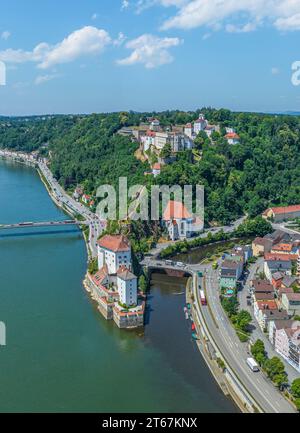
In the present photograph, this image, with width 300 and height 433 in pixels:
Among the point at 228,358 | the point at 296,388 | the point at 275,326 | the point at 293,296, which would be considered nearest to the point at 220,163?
the point at 293,296

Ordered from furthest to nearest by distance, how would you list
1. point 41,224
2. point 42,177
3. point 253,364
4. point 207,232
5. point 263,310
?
point 42,177 < point 41,224 < point 207,232 < point 263,310 < point 253,364

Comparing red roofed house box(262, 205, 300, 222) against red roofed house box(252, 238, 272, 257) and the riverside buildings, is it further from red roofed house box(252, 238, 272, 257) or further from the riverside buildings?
the riverside buildings

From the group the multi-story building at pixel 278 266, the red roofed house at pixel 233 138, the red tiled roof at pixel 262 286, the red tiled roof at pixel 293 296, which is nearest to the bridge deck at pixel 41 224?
the multi-story building at pixel 278 266

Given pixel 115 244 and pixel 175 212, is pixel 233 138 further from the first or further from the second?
pixel 115 244

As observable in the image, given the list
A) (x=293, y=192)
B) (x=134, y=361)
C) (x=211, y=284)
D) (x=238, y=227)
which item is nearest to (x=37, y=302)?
(x=134, y=361)

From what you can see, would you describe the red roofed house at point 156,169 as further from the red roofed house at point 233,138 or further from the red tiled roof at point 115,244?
the red tiled roof at point 115,244

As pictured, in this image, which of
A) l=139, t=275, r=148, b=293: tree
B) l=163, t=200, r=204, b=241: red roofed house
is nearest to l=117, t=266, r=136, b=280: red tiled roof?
l=139, t=275, r=148, b=293: tree
